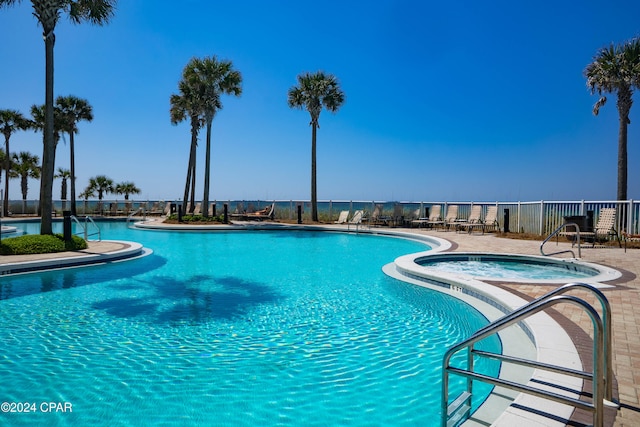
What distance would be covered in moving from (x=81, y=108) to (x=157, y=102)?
6.17 m

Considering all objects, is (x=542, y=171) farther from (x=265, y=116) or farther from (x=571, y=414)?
(x=571, y=414)

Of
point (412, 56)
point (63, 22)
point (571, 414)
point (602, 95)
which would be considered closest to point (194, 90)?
point (63, 22)

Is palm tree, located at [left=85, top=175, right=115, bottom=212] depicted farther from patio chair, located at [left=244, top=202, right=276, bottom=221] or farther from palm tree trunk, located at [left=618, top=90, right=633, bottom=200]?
palm tree trunk, located at [left=618, top=90, right=633, bottom=200]

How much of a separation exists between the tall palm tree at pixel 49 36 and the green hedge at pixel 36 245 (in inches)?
21.4

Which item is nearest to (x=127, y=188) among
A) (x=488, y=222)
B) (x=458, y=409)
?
(x=488, y=222)

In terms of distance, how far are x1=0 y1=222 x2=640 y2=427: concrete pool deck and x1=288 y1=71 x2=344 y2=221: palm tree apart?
11370 mm

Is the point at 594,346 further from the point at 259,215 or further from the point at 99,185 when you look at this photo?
the point at 99,185

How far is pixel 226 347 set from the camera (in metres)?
3.85

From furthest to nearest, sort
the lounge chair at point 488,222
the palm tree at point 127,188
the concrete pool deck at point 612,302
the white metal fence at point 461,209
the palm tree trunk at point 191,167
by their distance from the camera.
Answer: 1. the palm tree at point 127,188
2. the palm tree trunk at point 191,167
3. the lounge chair at point 488,222
4. the white metal fence at point 461,209
5. the concrete pool deck at point 612,302

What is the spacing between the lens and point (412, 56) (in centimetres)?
1908

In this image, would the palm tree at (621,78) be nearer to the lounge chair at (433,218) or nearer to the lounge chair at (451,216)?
the lounge chair at (451,216)

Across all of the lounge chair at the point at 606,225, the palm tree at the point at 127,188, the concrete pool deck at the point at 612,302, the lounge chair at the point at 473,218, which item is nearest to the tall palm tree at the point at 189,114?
the concrete pool deck at the point at 612,302

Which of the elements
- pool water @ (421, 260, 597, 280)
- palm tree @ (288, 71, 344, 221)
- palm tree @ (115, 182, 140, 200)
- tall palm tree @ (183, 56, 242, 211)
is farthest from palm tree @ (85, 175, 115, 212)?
pool water @ (421, 260, 597, 280)

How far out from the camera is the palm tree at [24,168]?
31.2m
